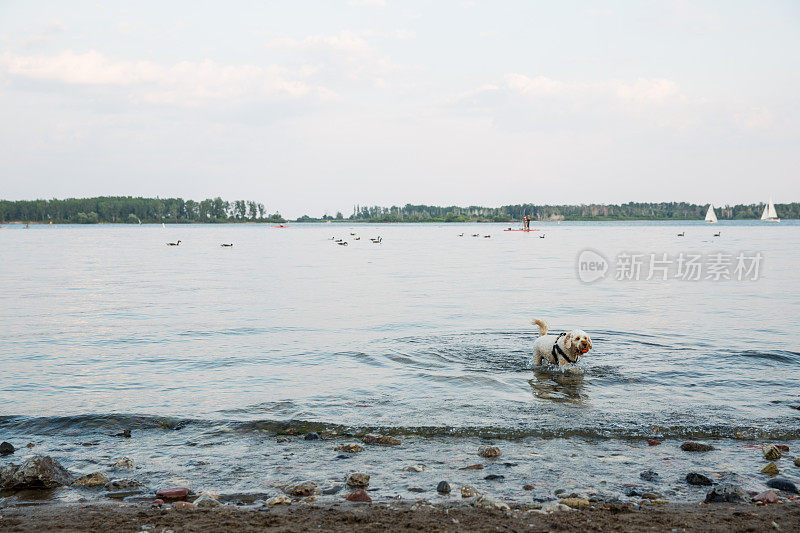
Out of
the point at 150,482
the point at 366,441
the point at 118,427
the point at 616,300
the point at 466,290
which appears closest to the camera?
the point at 150,482

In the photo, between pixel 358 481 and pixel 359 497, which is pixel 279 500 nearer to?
pixel 359 497

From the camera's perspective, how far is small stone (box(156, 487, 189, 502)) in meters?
7.10

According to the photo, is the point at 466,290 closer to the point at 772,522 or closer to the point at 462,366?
the point at 462,366

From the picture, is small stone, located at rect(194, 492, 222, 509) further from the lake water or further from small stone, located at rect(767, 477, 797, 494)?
small stone, located at rect(767, 477, 797, 494)

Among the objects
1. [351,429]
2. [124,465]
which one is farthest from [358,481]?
[124,465]

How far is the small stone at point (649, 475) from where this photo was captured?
7.58 metres

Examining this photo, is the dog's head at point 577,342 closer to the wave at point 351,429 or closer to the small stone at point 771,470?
the wave at point 351,429

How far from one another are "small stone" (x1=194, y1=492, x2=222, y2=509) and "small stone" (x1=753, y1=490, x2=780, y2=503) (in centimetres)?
584

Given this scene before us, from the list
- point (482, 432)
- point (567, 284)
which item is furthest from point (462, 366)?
point (567, 284)

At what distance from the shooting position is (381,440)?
9188 millimetres

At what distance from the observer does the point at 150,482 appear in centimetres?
770

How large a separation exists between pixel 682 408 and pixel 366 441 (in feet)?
18.0

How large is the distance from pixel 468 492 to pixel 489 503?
0.44 meters

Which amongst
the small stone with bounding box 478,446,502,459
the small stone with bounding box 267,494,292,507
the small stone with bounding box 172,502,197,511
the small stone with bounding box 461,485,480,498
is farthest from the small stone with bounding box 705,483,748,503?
the small stone with bounding box 172,502,197,511
